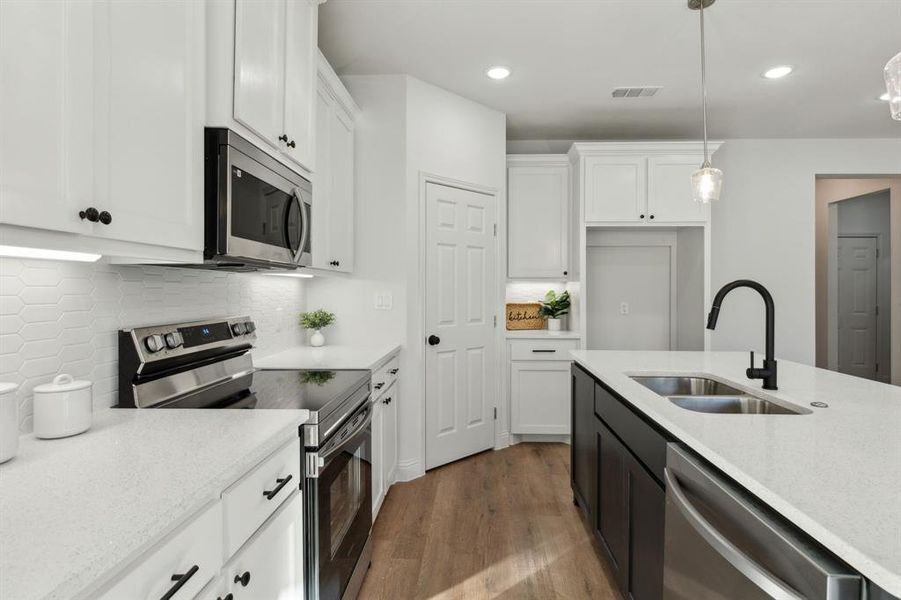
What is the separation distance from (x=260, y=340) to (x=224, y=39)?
1.46 meters

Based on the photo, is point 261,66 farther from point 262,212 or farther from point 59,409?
point 59,409

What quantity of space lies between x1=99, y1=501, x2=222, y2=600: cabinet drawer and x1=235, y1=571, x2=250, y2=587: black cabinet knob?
103mm

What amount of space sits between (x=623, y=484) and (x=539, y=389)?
84.8 inches

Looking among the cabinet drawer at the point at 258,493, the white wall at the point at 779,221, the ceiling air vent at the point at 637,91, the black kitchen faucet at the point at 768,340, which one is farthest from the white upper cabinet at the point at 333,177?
the white wall at the point at 779,221

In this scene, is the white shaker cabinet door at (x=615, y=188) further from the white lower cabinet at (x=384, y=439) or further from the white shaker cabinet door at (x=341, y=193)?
the white lower cabinet at (x=384, y=439)

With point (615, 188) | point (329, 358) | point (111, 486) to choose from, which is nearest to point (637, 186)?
point (615, 188)

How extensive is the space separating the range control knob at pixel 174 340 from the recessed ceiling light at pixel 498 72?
249 centimetres

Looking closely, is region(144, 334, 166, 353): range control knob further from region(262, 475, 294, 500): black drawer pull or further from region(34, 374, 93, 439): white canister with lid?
region(262, 475, 294, 500): black drawer pull

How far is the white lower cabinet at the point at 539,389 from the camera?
3971 millimetres

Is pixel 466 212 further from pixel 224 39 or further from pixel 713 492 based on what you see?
pixel 713 492

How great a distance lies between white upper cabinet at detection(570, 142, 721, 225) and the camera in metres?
4.00

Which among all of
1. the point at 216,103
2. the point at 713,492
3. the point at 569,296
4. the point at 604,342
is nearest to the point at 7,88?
the point at 216,103

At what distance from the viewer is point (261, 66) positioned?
65.0 inches

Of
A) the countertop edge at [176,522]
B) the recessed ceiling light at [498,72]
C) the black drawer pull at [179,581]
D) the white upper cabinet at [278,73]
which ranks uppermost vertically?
the recessed ceiling light at [498,72]
